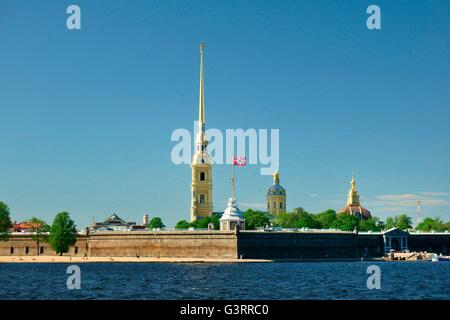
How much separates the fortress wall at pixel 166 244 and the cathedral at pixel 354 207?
255 feet

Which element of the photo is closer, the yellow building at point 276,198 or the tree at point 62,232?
the tree at point 62,232

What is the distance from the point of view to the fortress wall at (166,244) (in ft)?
354

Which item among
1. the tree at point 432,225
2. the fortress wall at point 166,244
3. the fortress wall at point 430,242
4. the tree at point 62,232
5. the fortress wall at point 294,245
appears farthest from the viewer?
the tree at point 432,225

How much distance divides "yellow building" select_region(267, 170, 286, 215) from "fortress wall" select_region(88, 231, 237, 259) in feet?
272

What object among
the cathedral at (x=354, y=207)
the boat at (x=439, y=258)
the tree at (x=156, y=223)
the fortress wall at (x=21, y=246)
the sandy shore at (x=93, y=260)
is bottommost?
the boat at (x=439, y=258)

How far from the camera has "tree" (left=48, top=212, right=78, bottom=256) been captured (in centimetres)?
11794

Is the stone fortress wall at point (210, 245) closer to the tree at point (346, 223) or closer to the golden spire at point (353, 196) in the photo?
the tree at point (346, 223)

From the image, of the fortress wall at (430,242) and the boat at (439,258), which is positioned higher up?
the fortress wall at (430,242)

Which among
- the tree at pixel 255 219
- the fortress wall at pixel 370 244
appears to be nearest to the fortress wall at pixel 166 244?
the tree at pixel 255 219

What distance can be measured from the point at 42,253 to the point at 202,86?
40578 millimetres

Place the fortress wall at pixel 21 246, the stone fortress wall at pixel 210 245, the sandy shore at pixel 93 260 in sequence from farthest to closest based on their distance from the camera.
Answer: the fortress wall at pixel 21 246, the stone fortress wall at pixel 210 245, the sandy shore at pixel 93 260

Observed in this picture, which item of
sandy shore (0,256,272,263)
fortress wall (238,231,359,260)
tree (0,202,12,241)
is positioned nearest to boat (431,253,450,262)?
fortress wall (238,231,359,260)

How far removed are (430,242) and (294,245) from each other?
35706 millimetres
